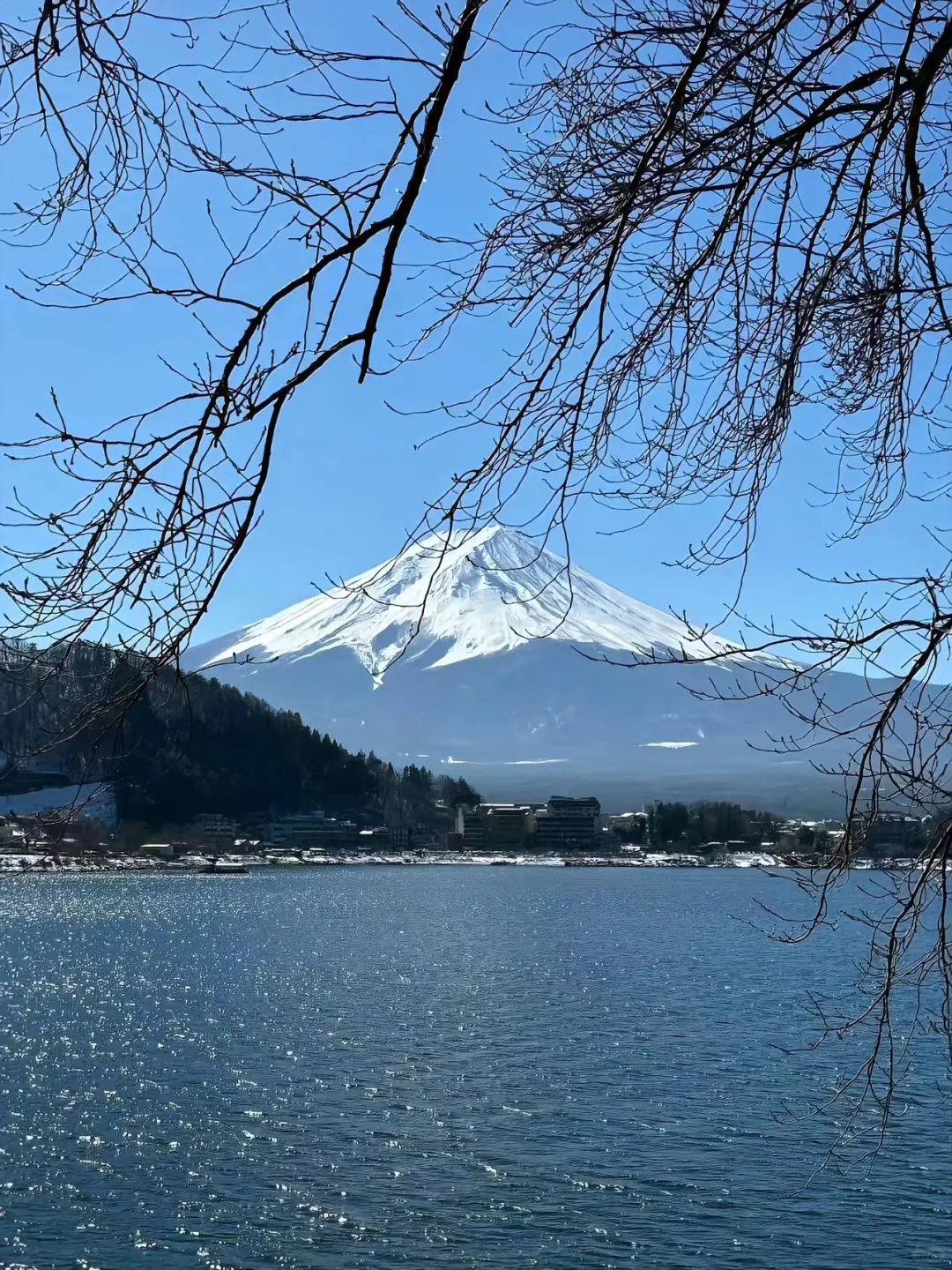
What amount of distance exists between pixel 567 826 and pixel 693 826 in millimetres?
12148

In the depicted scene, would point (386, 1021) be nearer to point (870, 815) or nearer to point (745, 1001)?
point (745, 1001)

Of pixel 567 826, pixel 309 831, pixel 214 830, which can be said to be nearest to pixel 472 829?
pixel 567 826

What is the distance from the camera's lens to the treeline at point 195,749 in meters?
1.93

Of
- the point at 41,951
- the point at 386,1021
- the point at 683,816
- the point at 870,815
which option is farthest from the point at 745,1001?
the point at 683,816

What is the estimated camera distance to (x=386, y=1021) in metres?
23.4

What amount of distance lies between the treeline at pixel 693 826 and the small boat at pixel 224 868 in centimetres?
4636

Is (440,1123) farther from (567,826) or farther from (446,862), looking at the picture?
(567,826)

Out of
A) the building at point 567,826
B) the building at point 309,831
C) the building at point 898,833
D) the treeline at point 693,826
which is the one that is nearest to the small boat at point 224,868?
the building at point 309,831

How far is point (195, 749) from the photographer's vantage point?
9275 cm

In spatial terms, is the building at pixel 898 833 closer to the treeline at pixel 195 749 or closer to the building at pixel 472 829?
→ the treeline at pixel 195 749

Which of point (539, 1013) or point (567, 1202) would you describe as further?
point (539, 1013)

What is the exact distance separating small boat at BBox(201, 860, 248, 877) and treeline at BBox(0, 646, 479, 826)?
5664 mm

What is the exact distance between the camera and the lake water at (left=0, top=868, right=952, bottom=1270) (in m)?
11.2

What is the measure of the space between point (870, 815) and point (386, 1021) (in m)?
21.8
